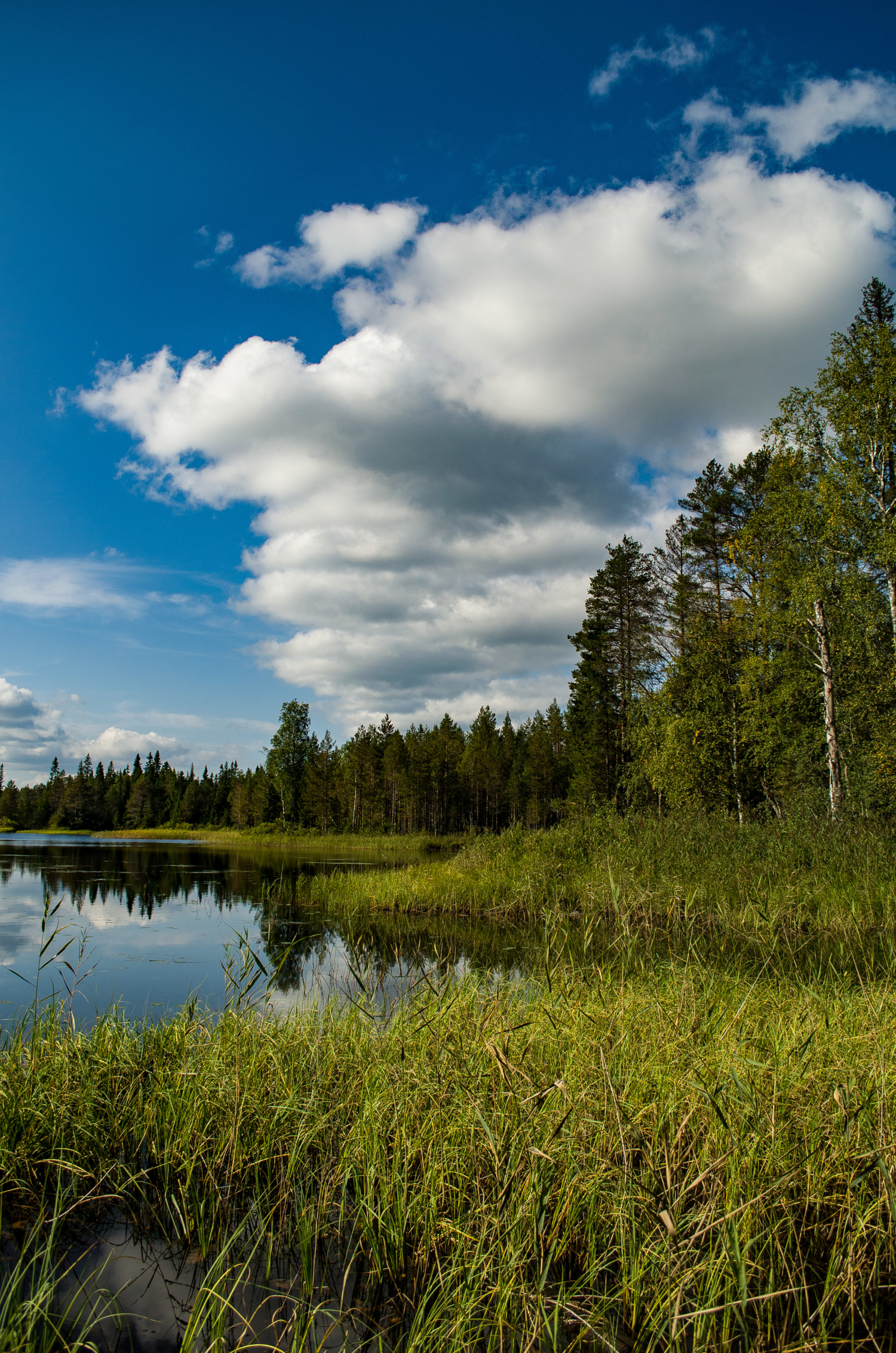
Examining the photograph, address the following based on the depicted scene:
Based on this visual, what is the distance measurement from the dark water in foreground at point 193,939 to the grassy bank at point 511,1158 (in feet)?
2.36

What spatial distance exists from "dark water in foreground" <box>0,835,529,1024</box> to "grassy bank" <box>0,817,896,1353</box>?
2.36 ft

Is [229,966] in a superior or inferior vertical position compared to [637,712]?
inferior

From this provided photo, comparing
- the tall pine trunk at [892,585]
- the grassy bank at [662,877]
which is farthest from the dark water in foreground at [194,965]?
the tall pine trunk at [892,585]

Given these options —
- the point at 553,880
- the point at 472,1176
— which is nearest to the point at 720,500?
the point at 553,880

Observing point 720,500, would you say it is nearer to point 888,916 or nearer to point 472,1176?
point 888,916

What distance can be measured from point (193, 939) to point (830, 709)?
16.9 meters

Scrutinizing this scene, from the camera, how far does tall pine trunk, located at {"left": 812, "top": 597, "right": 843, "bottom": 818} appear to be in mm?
17797

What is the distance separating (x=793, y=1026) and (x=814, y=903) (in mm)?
9198

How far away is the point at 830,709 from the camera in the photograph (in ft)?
61.0

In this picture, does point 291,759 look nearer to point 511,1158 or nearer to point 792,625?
point 792,625

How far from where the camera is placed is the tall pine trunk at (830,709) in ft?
58.4

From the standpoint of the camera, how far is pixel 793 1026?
4457 millimetres

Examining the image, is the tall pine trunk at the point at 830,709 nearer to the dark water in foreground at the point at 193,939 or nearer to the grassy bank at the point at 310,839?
the dark water in foreground at the point at 193,939

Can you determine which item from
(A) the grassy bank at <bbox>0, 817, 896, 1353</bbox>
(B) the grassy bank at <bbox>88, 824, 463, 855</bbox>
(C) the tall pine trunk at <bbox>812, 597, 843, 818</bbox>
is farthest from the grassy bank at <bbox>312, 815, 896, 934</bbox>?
(B) the grassy bank at <bbox>88, 824, 463, 855</bbox>
